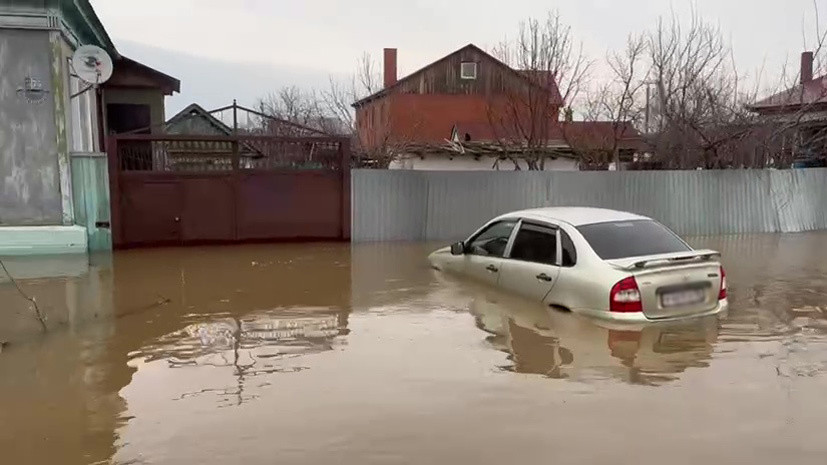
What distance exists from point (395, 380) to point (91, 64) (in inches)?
382

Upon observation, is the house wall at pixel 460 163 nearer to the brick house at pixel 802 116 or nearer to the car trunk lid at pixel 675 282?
the brick house at pixel 802 116

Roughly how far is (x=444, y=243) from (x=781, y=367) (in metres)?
9.01

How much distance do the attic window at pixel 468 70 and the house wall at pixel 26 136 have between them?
30.4m

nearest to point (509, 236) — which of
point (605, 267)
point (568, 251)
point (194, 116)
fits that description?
point (568, 251)

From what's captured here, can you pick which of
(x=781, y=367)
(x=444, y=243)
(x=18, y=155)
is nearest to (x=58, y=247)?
(x=18, y=155)

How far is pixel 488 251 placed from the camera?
819cm

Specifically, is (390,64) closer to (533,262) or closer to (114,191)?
(114,191)

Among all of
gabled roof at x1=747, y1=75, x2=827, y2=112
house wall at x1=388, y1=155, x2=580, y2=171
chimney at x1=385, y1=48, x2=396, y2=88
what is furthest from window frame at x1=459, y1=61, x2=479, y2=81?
gabled roof at x1=747, y1=75, x2=827, y2=112

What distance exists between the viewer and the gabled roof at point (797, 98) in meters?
19.1

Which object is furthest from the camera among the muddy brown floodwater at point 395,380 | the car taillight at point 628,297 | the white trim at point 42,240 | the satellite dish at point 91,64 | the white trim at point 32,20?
the satellite dish at point 91,64

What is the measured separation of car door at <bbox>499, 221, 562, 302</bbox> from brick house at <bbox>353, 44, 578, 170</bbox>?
36.4 ft

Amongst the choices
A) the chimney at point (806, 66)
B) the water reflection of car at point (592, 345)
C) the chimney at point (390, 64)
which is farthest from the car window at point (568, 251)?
the chimney at point (390, 64)

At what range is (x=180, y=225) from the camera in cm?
1285

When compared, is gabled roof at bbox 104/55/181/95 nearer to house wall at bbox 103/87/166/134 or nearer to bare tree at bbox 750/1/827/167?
house wall at bbox 103/87/166/134
